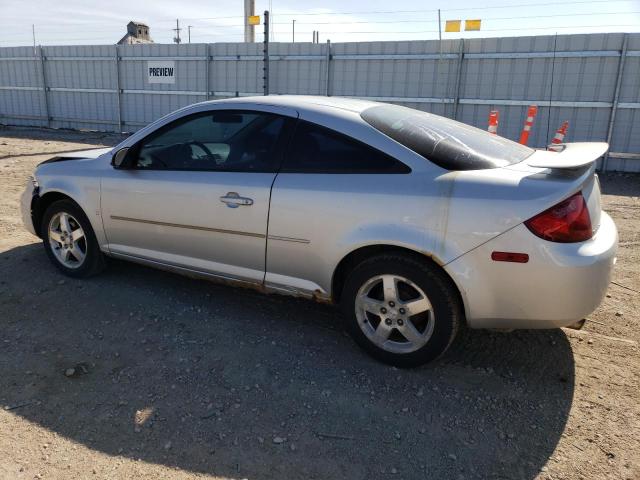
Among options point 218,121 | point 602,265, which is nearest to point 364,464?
point 602,265

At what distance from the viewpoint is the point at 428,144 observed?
9.98 feet

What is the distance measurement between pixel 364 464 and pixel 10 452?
65.3 inches

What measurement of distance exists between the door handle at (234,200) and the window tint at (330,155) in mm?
317

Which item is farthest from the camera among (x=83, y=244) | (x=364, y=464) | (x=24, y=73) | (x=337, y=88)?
(x=24, y=73)

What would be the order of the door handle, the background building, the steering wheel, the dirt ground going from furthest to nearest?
the background building < the steering wheel < the door handle < the dirt ground

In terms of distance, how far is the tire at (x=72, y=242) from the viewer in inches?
168

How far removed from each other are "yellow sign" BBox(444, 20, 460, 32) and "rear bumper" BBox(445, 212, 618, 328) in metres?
9.61

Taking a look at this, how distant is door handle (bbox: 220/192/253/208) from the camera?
131 inches

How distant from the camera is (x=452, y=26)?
1129cm

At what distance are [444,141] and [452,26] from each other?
937 cm

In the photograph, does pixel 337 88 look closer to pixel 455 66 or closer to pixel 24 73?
pixel 455 66

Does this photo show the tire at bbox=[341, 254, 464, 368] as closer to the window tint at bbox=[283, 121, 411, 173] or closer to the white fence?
the window tint at bbox=[283, 121, 411, 173]

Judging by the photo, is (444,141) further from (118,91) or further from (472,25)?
(118,91)

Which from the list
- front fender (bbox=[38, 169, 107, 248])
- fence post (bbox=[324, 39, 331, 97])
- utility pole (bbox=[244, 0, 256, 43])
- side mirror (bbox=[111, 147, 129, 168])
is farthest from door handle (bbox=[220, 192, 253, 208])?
utility pole (bbox=[244, 0, 256, 43])
